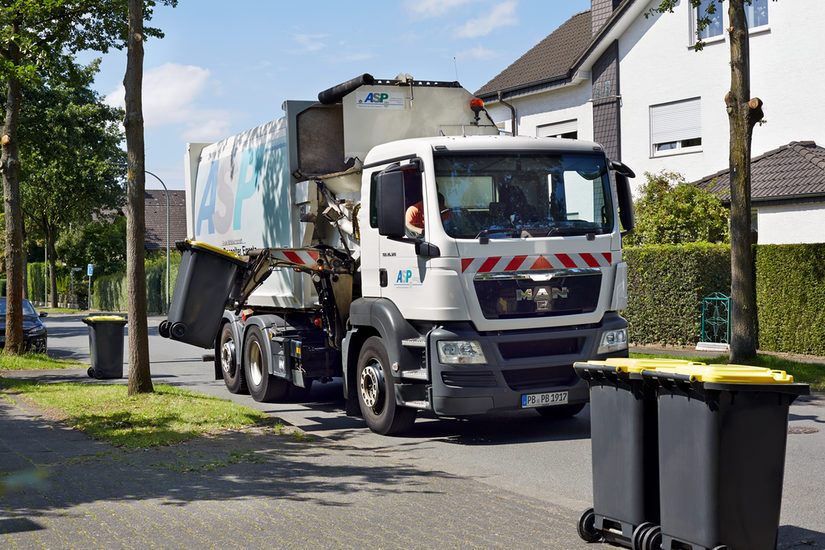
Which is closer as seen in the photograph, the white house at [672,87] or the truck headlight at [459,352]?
the truck headlight at [459,352]

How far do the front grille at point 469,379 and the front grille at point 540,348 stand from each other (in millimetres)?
262

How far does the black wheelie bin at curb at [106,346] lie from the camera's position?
48.6 feet

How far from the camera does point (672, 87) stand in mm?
25016

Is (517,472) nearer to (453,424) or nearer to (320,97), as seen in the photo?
(453,424)

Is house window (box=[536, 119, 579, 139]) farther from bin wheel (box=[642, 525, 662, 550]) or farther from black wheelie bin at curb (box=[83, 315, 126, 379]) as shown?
bin wheel (box=[642, 525, 662, 550])

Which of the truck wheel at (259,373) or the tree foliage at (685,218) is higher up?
the tree foliage at (685,218)

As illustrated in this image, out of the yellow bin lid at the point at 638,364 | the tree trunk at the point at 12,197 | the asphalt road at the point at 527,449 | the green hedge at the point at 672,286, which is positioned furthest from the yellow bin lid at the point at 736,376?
the tree trunk at the point at 12,197

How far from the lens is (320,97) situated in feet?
37.6

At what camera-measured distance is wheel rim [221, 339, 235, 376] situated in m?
13.6

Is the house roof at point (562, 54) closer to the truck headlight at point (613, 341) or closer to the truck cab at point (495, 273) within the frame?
the truck cab at point (495, 273)

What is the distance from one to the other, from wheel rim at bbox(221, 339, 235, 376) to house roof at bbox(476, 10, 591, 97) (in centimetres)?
1659

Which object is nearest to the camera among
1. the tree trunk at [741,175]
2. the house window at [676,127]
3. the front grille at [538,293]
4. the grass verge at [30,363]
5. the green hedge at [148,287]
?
the front grille at [538,293]

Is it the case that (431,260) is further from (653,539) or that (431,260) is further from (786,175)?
(786,175)

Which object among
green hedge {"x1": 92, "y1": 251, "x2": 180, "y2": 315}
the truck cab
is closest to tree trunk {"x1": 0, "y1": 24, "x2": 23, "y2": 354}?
the truck cab
